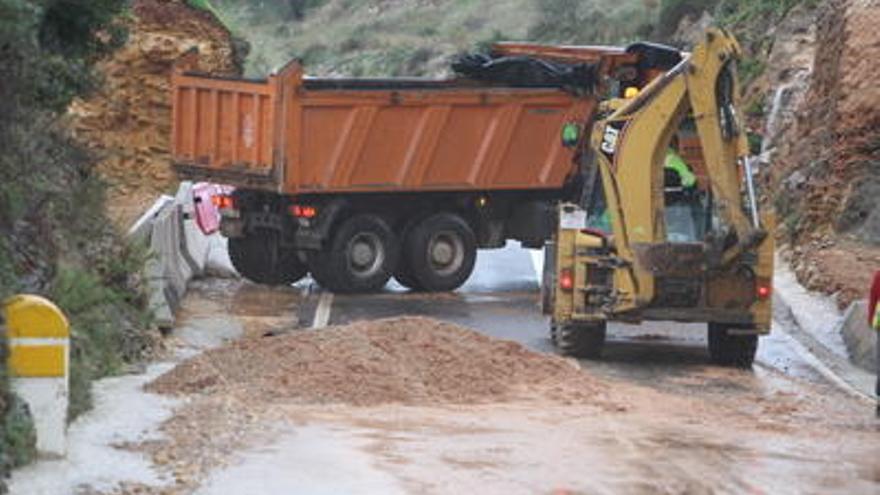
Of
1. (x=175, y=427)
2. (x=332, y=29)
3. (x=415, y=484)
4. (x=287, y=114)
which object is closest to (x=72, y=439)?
(x=175, y=427)

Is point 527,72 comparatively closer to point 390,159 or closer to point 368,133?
point 390,159

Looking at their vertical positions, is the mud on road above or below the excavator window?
below

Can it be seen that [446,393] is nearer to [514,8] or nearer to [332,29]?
[514,8]

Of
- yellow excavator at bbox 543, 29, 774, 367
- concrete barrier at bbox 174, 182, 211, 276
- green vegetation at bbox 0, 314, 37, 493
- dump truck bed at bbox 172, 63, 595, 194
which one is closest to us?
green vegetation at bbox 0, 314, 37, 493

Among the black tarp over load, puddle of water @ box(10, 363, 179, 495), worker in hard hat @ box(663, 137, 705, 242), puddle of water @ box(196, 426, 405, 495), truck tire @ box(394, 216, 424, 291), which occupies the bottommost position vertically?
puddle of water @ box(196, 426, 405, 495)

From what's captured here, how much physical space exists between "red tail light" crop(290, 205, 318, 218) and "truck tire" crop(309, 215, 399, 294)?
456mm

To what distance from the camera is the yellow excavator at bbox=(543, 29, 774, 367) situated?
59.0 ft

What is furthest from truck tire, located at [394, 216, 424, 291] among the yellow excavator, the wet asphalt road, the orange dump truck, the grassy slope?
the grassy slope

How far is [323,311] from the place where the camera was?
75.2ft

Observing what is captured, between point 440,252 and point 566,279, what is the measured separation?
700 cm

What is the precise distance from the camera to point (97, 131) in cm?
3139

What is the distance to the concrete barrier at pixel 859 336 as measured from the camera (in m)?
19.8

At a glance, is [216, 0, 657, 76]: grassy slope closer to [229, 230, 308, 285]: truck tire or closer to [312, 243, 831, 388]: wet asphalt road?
[312, 243, 831, 388]: wet asphalt road

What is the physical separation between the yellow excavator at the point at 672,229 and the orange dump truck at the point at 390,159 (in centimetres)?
504
